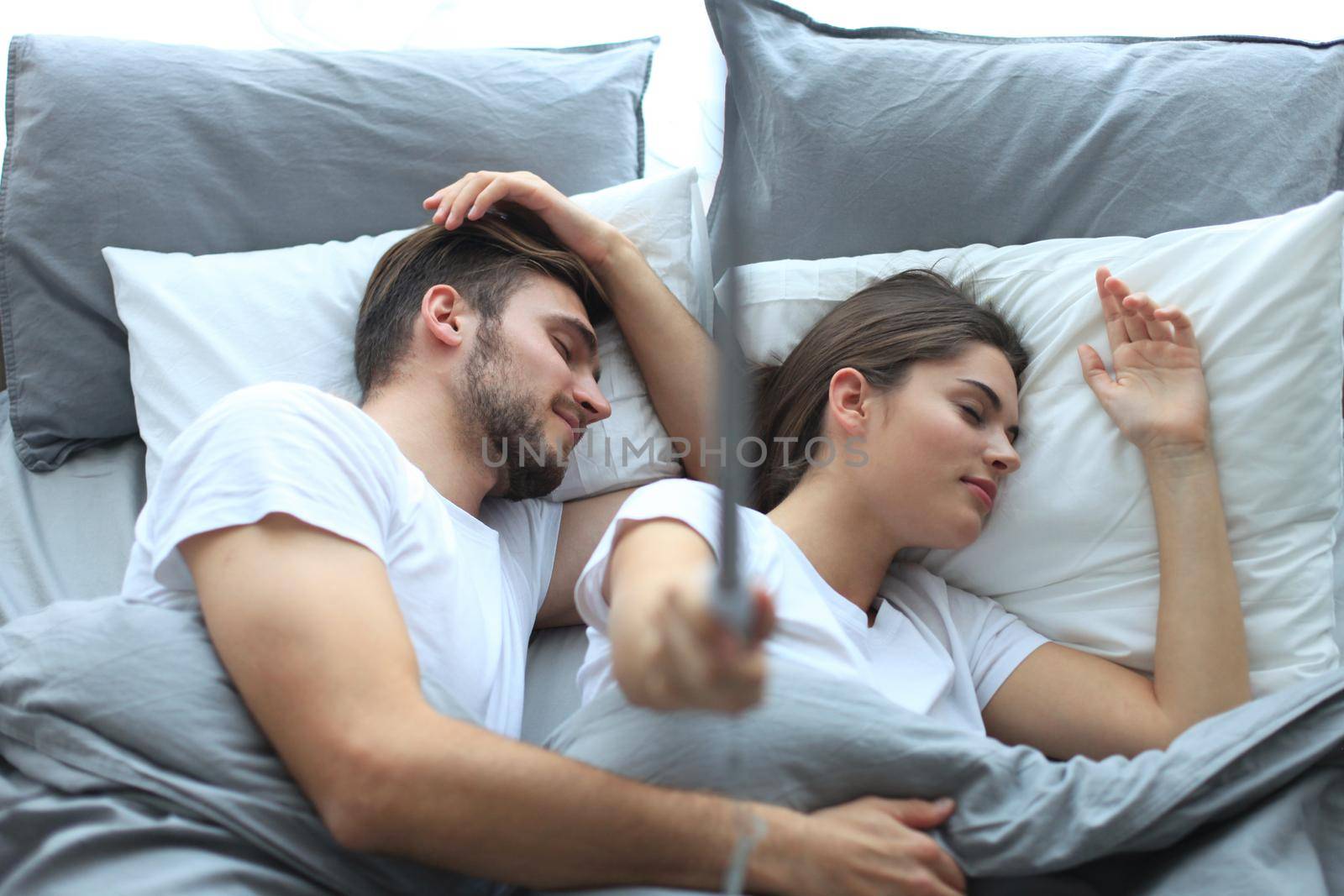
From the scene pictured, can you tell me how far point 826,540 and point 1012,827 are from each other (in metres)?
0.37

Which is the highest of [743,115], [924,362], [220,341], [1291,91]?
[1291,91]

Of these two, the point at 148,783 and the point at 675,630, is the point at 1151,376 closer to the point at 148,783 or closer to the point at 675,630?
the point at 675,630

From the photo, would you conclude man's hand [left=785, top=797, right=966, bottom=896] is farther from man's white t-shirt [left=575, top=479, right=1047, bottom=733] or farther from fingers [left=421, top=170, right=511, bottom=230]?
fingers [left=421, top=170, right=511, bottom=230]

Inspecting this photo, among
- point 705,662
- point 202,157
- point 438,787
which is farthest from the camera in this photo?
point 202,157

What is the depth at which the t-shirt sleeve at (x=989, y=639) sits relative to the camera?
46.9 inches

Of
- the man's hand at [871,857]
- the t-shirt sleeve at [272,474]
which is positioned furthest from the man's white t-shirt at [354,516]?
the man's hand at [871,857]

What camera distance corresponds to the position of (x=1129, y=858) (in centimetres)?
94

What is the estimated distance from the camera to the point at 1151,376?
122cm

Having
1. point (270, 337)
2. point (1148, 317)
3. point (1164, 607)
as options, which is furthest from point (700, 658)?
point (270, 337)

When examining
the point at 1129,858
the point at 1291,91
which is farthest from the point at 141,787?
the point at 1291,91

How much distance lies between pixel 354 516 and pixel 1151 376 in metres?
0.85

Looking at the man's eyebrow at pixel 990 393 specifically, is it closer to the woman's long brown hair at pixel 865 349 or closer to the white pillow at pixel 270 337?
the woman's long brown hair at pixel 865 349

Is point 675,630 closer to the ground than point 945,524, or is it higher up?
higher up

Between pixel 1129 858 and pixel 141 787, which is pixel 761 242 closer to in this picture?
pixel 1129 858
